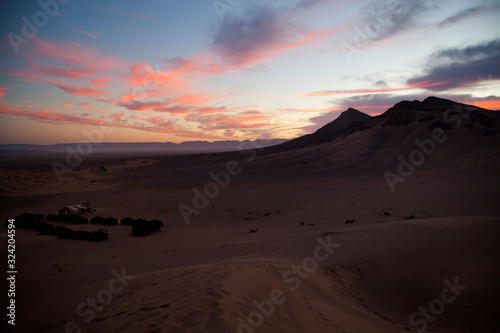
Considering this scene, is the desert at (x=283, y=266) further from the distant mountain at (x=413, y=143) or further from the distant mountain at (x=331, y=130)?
the distant mountain at (x=331, y=130)

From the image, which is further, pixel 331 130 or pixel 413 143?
pixel 331 130

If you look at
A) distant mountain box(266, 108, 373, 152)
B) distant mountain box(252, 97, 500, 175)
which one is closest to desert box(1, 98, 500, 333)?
distant mountain box(252, 97, 500, 175)

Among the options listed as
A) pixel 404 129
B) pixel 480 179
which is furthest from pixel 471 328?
pixel 404 129

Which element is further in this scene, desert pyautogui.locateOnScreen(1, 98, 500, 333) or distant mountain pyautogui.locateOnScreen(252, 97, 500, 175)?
distant mountain pyautogui.locateOnScreen(252, 97, 500, 175)

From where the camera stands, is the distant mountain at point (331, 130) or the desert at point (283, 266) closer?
the desert at point (283, 266)

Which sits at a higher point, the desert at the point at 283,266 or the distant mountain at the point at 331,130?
the distant mountain at the point at 331,130

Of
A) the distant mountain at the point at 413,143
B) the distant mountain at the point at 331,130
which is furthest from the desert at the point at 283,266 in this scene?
the distant mountain at the point at 331,130

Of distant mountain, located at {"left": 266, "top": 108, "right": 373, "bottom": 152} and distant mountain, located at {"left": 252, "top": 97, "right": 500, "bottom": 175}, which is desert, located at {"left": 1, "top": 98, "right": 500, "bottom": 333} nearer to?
distant mountain, located at {"left": 252, "top": 97, "right": 500, "bottom": 175}

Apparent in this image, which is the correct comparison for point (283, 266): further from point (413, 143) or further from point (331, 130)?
point (331, 130)

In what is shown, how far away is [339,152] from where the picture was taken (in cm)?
4584

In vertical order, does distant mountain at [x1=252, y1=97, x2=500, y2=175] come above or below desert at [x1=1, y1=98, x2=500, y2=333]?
above

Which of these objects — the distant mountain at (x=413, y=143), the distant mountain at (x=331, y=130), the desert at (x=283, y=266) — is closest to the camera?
the desert at (x=283, y=266)

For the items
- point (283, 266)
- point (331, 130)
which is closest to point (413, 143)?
point (283, 266)

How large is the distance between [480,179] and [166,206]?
25994 millimetres
